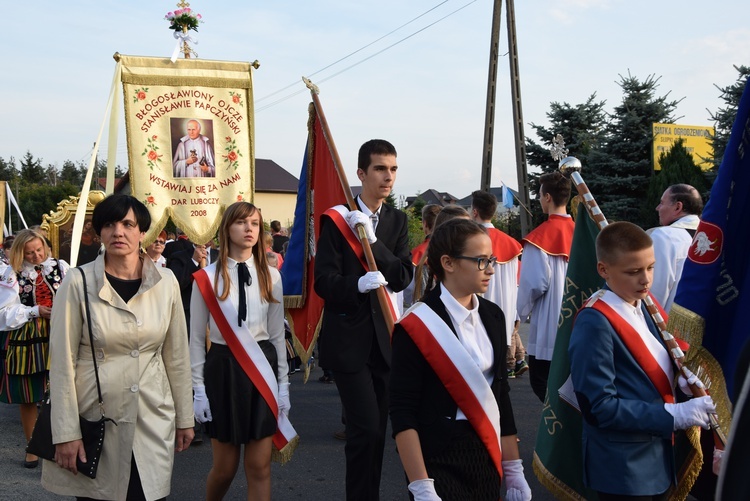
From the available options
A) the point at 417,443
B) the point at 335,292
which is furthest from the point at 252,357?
the point at 417,443

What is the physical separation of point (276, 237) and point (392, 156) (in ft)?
33.6

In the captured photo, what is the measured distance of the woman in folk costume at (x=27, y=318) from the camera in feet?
20.2

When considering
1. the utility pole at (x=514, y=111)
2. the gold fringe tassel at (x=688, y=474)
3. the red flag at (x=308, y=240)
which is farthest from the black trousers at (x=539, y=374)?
the utility pole at (x=514, y=111)

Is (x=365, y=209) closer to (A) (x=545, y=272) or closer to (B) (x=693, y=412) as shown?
(A) (x=545, y=272)

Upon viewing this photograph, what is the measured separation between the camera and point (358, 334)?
4207mm

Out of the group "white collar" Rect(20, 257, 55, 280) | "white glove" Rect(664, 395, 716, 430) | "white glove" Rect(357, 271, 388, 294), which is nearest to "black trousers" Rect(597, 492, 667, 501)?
"white glove" Rect(664, 395, 716, 430)

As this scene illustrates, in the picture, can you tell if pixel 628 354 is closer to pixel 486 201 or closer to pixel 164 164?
pixel 486 201

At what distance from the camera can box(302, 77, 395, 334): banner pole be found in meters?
4.11

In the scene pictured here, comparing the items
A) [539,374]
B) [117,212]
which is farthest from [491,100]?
[117,212]

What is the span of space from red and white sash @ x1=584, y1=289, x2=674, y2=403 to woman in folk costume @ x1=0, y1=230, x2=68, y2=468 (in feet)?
16.2

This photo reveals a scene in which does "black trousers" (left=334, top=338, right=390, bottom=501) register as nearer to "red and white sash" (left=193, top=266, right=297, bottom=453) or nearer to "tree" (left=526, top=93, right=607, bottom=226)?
"red and white sash" (left=193, top=266, right=297, bottom=453)

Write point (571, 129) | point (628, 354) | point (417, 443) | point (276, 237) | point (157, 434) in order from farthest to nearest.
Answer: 1. point (571, 129)
2. point (276, 237)
3. point (157, 434)
4. point (628, 354)
5. point (417, 443)

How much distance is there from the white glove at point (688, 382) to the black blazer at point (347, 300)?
172cm

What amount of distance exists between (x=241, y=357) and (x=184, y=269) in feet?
9.50
